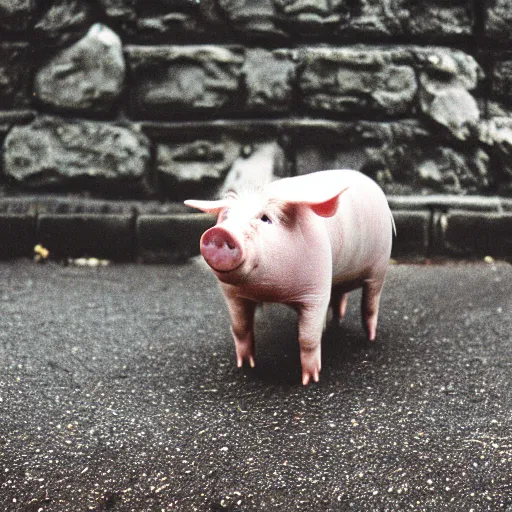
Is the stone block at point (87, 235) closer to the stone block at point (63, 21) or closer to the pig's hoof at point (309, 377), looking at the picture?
the stone block at point (63, 21)

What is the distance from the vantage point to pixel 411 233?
12.6 ft

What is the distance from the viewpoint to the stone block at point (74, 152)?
3832 millimetres

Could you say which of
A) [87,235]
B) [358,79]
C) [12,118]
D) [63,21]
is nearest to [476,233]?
[358,79]

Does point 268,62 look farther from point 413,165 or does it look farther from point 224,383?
point 224,383

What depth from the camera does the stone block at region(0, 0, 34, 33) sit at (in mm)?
3680

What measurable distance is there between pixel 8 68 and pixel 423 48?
226 centimetres

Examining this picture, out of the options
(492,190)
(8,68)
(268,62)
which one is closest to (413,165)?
(492,190)

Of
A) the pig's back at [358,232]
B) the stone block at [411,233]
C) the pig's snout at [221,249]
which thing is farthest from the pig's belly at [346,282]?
the stone block at [411,233]

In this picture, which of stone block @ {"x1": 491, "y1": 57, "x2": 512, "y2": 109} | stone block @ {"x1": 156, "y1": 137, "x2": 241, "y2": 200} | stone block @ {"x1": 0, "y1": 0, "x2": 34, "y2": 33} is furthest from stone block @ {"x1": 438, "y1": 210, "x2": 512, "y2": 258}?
stone block @ {"x1": 0, "y1": 0, "x2": 34, "y2": 33}

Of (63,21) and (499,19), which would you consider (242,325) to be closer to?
(63,21)

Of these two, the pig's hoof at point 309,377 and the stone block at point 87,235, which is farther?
the stone block at point 87,235

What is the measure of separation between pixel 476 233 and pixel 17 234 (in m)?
2.53

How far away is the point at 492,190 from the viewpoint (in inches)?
153

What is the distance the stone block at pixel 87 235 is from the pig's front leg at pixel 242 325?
62.3 inches
